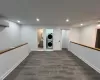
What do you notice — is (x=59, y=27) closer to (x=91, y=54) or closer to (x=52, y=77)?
(x=91, y=54)

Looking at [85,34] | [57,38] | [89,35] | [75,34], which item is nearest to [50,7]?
[89,35]

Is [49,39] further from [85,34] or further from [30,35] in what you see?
[85,34]

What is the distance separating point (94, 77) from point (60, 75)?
1.19m

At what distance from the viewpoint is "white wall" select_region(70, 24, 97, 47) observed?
8664mm

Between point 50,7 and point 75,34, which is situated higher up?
point 50,7

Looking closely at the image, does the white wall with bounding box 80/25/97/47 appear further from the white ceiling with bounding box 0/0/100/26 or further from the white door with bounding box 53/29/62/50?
the white ceiling with bounding box 0/0/100/26

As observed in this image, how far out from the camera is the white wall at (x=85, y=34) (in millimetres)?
8664

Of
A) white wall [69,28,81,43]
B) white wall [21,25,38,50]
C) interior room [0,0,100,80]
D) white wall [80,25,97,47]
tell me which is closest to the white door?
interior room [0,0,100,80]

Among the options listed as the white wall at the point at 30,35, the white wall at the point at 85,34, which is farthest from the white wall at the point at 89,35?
the white wall at the point at 30,35

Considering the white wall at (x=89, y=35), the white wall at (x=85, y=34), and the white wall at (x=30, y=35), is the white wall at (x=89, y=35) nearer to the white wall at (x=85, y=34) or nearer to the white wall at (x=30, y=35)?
the white wall at (x=85, y=34)

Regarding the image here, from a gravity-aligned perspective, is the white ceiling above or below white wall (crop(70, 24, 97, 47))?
above

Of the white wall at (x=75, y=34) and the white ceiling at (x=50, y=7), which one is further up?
the white ceiling at (x=50, y=7)

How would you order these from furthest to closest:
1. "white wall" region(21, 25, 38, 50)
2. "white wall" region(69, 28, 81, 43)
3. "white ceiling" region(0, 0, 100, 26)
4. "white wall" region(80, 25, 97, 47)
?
"white wall" region(69, 28, 81, 43) < "white wall" region(21, 25, 38, 50) < "white wall" region(80, 25, 97, 47) < "white ceiling" region(0, 0, 100, 26)

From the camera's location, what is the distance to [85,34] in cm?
1026
